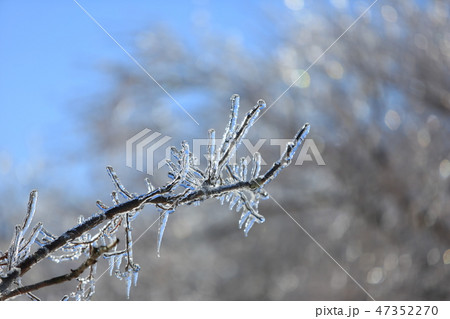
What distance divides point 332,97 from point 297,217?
1513mm

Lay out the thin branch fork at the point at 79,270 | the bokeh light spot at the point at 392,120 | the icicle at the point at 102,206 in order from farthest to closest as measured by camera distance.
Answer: the bokeh light spot at the point at 392,120 → the icicle at the point at 102,206 → the thin branch fork at the point at 79,270

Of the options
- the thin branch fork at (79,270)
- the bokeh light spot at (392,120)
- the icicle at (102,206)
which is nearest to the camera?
the thin branch fork at (79,270)

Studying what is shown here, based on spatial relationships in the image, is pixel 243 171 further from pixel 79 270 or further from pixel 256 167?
pixel 79 270

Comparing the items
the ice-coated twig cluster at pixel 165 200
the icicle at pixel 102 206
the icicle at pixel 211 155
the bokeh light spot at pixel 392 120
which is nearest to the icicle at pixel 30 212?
the ice-coated twig cluster at pixel 165 200

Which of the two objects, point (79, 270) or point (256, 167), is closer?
point (79, 270)

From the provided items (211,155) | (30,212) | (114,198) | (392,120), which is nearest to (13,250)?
(30,212)

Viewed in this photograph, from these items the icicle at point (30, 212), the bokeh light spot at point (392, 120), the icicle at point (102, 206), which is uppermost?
the bokeh light spot at point (392, 120)

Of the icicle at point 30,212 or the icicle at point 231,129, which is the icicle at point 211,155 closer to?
the icicle at point 231,129

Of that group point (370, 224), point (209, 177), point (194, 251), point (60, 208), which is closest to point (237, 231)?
point (194, 251)

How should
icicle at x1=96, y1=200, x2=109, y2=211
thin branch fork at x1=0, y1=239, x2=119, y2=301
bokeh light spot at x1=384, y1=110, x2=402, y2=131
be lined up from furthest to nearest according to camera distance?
bokeh light spot at x1=384, y1=110, x2=402, y2=131
icicle at x1=96, y1=200, x2=109, y2=211
thin branch fork at x1=0, y1=239, x2=119, y2=301

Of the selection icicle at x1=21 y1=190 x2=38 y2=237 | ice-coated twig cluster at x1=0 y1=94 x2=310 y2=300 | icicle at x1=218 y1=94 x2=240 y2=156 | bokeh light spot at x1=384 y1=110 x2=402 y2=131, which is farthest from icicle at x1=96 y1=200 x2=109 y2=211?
bokeh light spot at x1=384 y1=110 x2=402 y2=131

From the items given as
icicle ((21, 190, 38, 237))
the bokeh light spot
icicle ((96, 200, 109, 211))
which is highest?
the bokeh light spot

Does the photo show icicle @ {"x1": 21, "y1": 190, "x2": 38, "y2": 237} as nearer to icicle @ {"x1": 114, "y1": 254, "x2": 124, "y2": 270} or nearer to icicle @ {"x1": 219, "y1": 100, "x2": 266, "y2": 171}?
icicle @ {"x1": 114, "y1": 254, "x2": 124, "y2": 270}

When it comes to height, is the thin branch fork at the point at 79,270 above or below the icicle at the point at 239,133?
below
